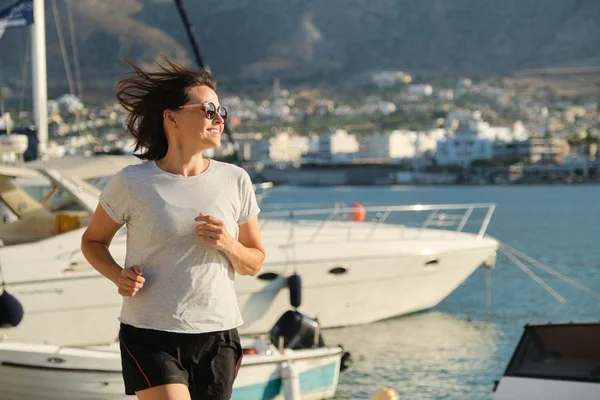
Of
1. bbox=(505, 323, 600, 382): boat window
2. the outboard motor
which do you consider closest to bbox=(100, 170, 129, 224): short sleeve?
bbox=(505, 323, 600, 382): boat window

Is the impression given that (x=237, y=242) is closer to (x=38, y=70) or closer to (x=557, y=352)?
(x=557, y=352)

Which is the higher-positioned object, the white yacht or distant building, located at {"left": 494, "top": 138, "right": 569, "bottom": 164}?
the white yacht

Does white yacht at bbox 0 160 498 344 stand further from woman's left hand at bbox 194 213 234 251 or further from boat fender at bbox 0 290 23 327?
woman's left hand at bbox 194 213 234 251

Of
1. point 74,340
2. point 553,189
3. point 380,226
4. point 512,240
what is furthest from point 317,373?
point 553,189

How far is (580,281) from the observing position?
30.9 m

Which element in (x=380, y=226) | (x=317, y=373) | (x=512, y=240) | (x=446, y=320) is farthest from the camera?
(x=512, y=240)

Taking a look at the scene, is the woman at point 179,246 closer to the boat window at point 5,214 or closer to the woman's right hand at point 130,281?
the woman's right hand at point 130,281

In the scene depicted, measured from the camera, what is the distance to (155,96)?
3.50m

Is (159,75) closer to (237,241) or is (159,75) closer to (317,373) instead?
(237,241)

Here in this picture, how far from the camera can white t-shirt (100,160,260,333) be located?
330 centimetres

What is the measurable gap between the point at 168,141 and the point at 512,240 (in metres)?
48.6

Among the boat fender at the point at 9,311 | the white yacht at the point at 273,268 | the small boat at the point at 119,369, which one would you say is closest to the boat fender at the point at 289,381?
the small boat at the point at 119,369

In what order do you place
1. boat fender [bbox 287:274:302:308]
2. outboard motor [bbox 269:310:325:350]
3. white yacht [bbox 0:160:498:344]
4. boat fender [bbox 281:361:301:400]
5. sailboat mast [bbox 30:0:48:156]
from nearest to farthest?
boat fender [bbox 281:361:301:400]
outboard motor [bbox 269:310:325:350]
white yacht [bbox 0:160:498:344]
boat fender [bbox 287:274:302:308]
sailboat mast [bbox 30:0:48:156]

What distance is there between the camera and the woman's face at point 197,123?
3.43 meters
